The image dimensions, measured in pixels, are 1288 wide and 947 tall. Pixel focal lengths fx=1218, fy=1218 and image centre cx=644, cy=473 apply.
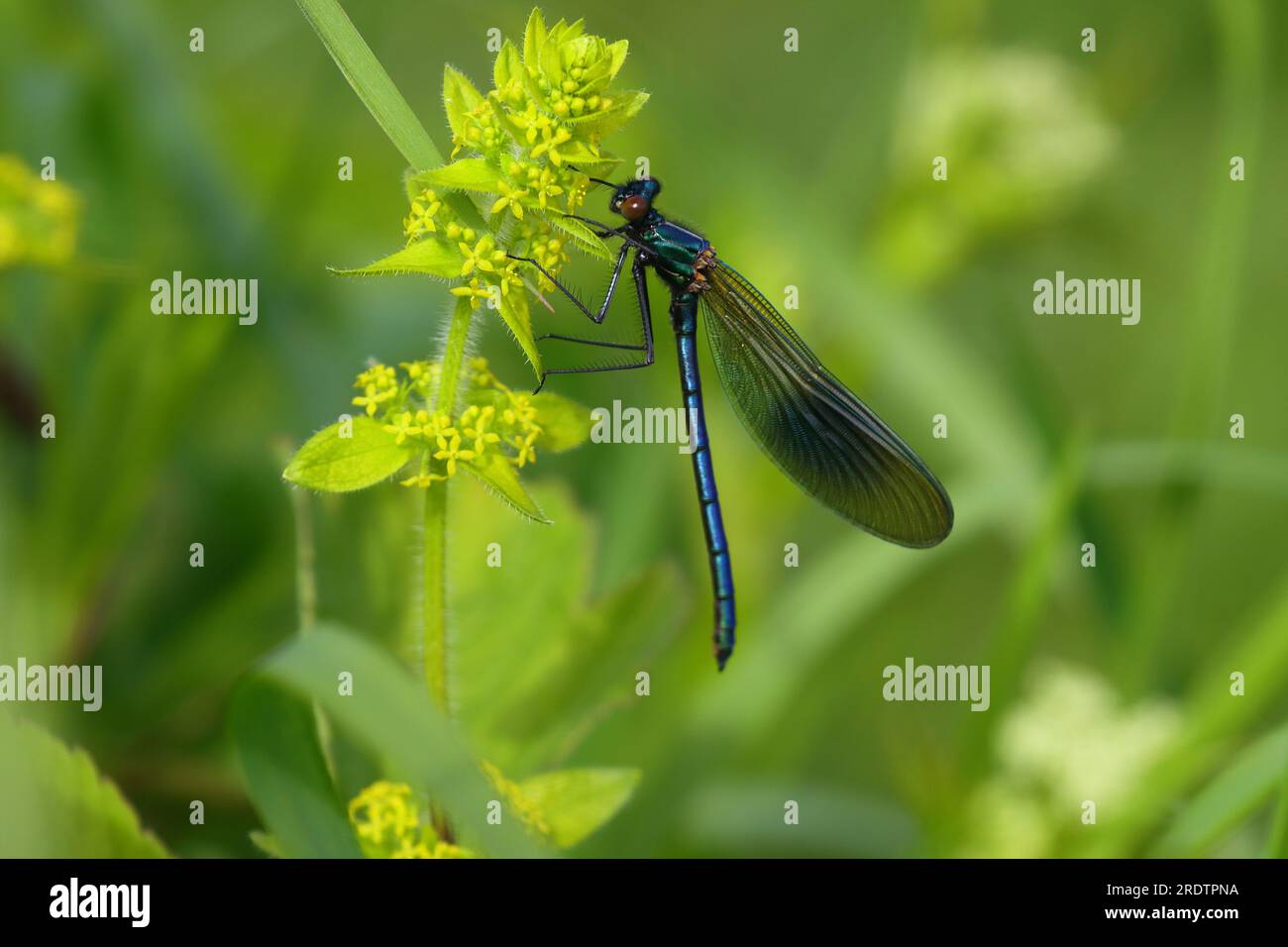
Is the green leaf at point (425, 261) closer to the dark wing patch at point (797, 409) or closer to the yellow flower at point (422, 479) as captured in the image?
the yellow flower at point (422, 479)

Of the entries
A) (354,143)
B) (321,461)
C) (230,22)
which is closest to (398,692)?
(321,461)

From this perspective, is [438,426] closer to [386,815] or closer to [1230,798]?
[386,815]

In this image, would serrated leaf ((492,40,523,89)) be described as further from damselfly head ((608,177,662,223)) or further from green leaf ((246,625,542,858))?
damselfly head ((608,177,662,223))

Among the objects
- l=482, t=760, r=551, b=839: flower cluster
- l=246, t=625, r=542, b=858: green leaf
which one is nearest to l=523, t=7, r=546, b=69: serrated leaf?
l=246, t=625, r=542, b=858: green leaf

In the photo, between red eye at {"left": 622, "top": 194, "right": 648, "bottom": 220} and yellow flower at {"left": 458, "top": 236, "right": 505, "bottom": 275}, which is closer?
yellow flower at {"left": 458, "top": 236, "right": 505, "bottom": 275}
